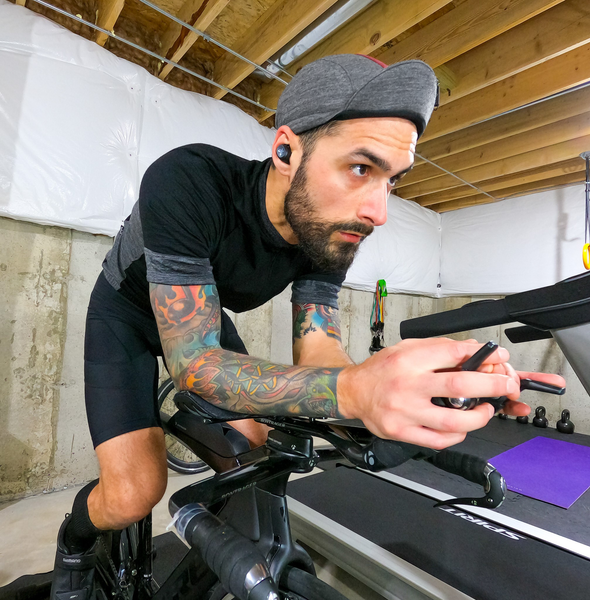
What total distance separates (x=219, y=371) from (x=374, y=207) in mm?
541

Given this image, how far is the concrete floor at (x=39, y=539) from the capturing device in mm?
1508

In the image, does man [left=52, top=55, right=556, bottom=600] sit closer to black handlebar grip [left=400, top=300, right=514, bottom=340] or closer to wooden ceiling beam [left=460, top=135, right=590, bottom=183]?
black handlebar grip [left=400, top=300, right=514, bottom=340]

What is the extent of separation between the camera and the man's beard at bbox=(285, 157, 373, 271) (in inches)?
38.0

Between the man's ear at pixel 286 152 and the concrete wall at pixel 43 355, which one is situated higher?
the man's ear at pixel 286 152

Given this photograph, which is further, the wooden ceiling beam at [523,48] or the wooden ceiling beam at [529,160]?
the wooden ceiling beam at [529,160]

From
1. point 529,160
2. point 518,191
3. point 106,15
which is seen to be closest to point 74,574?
point 106,15

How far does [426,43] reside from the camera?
2387 mm

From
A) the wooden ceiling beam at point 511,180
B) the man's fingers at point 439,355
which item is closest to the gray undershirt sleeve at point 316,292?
the man's fingers at point 439,355

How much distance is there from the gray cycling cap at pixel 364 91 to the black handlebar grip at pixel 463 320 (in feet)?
1.76

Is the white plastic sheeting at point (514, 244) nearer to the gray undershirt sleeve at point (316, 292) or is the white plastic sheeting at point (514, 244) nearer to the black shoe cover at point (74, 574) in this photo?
the gray undershirt sleeve at point (316, 292)

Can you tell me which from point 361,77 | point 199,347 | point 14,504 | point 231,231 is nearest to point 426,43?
point 361,77

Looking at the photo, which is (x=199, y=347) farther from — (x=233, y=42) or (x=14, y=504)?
(x=233, y=42)

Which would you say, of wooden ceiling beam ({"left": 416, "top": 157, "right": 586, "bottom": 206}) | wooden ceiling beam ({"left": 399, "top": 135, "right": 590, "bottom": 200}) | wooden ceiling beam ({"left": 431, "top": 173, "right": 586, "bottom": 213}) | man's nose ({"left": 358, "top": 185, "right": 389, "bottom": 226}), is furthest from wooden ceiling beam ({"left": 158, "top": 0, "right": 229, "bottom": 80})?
wooden ceiling beam ({"left": 431, "top": 173, "right": 586, "bottom": 213})

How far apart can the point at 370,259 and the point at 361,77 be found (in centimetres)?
322
